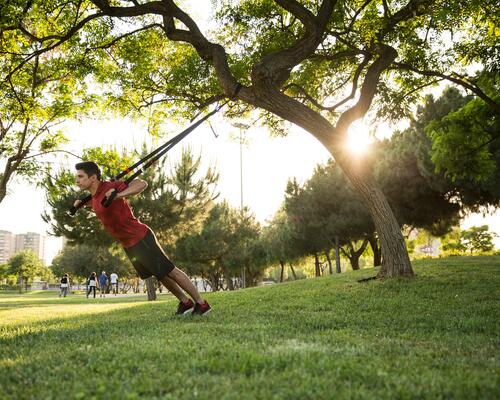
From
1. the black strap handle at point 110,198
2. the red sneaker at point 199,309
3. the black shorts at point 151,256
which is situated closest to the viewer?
the black strap handle at point 110,198

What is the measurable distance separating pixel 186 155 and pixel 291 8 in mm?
21406

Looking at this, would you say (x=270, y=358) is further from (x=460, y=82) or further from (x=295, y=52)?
(x=460, y=82)

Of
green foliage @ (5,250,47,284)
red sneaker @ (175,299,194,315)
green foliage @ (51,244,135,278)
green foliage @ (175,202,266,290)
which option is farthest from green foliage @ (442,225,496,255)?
green foliage @ (5,250,47,284)

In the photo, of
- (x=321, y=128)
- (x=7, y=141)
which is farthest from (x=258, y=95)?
(x=7, y=141)

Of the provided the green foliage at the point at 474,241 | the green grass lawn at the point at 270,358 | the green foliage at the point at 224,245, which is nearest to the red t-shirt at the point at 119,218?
the green grass lawn at the point at 270,358

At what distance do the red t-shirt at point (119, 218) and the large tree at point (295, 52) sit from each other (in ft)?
15.1

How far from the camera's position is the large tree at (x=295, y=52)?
9.74 m

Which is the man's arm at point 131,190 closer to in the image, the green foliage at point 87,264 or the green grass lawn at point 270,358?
the green grass lawn at point 270,358

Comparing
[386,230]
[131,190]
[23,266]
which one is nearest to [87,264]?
[23,266]

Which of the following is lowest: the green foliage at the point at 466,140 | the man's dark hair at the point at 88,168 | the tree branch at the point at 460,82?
the man's dark hair at the point at 88,168

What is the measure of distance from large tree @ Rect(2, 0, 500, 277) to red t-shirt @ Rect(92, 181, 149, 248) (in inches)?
181

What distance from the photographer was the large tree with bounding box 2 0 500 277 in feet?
32.0

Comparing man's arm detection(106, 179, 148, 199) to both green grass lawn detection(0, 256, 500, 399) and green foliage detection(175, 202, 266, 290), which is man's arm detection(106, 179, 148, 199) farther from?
green foliage detection(175, 202, 266, 290)

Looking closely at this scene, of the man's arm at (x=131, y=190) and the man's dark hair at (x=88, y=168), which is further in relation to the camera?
the man's dark hair at (x=88, y=168)
